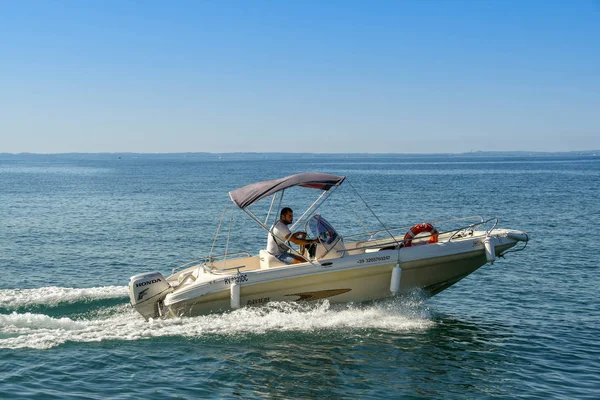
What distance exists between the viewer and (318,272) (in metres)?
13.5

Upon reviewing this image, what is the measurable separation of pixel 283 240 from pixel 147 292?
3038 mm

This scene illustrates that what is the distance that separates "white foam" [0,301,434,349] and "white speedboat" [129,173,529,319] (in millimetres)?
240

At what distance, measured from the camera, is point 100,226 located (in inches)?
1231

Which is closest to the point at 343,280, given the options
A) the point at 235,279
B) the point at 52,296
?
the point at 235,279

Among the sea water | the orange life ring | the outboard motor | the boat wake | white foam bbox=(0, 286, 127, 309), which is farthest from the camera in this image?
the orange life ring

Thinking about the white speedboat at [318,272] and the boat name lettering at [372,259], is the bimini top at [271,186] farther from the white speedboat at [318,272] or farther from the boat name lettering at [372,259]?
the boat name lettering at [372,259]

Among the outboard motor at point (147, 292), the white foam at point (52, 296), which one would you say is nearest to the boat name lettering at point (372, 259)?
the outboard motor at point (147, 292)

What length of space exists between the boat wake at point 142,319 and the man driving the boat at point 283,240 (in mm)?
989

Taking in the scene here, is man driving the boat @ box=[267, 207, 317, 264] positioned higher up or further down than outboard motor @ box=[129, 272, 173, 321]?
higher up

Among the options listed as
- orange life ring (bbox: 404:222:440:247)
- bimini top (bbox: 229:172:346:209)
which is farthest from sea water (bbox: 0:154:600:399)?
orange life ring (bbox: 404:222:440:247)

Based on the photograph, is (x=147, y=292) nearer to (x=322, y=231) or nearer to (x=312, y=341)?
(x=312, y=341)

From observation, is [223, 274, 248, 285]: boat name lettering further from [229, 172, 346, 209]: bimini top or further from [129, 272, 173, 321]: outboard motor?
[229, 172, 346, 209]: bimini top

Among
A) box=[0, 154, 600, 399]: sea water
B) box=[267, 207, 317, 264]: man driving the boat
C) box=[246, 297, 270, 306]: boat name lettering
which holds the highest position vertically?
box=[267, 207, 317, 264]: man driving the boat

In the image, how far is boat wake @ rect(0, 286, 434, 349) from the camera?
12.2 metres
